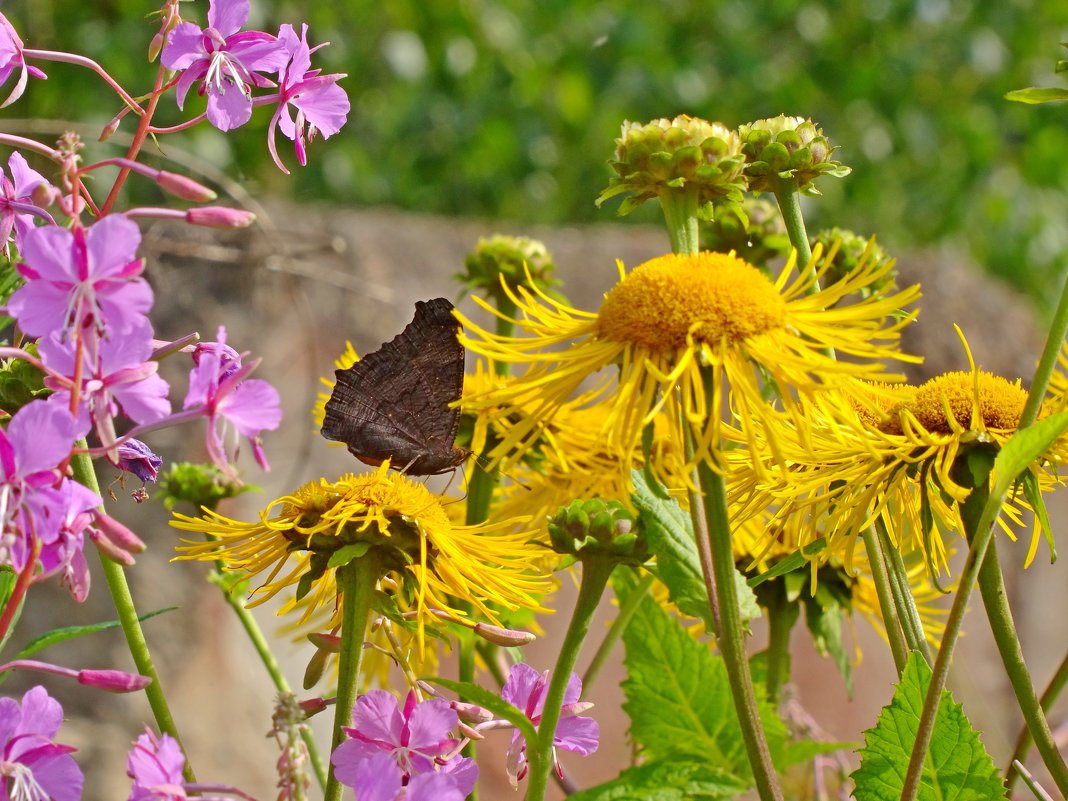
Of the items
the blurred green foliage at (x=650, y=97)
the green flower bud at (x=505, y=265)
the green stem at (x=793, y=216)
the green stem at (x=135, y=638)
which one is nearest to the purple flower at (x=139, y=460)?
the green stem at (x=135, y=638)

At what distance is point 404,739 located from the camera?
589 mm

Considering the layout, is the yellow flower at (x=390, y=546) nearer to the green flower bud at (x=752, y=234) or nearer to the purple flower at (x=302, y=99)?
the purple flower at (x=302, y=99)

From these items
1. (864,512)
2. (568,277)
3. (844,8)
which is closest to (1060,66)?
(864,512)

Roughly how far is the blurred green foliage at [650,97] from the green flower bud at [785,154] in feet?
11.2

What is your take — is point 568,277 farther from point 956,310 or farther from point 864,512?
point 864,512

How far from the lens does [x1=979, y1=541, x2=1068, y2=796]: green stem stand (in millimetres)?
621

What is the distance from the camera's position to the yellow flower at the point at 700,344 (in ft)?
1.98

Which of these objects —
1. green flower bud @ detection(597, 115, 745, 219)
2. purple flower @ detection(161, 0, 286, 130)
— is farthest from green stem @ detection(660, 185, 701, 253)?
purple flower @ detection(161, 0, 286, 130)

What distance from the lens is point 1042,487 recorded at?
0.75 meters

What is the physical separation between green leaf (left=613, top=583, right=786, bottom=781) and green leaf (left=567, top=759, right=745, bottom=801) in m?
0.01

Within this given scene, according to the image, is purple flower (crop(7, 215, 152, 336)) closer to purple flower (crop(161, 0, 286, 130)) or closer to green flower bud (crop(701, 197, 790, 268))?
purple flower (crop(161, 0, 286, 130))

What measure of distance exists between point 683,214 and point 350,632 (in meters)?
0.27

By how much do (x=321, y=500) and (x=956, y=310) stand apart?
2160 mm

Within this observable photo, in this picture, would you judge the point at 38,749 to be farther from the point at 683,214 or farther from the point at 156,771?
the point at 683,214
